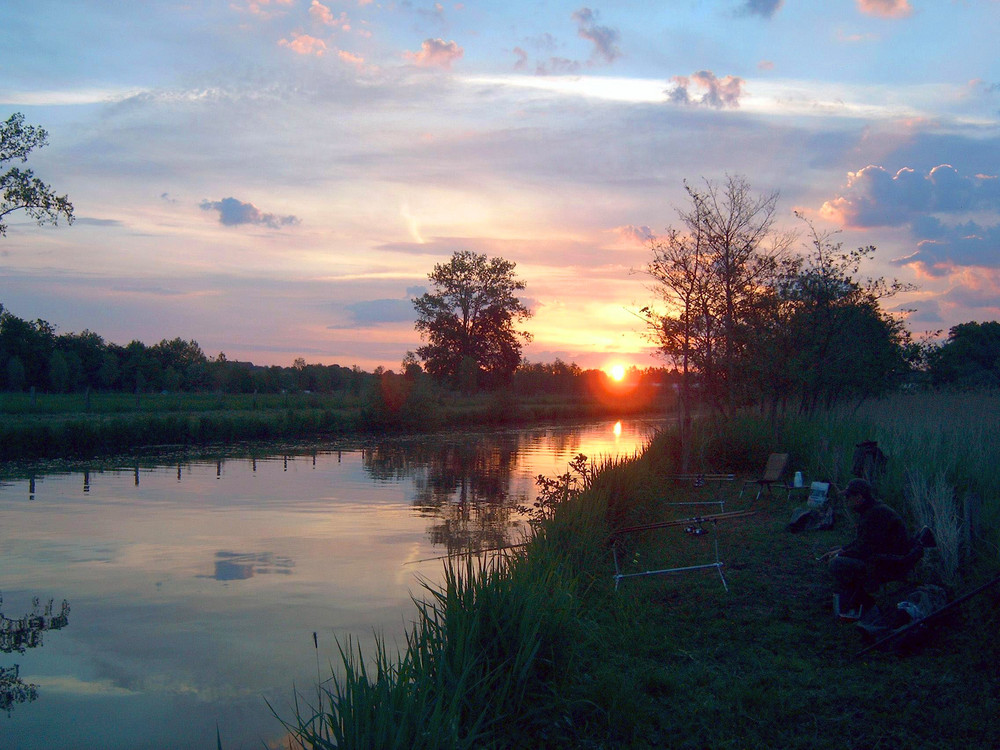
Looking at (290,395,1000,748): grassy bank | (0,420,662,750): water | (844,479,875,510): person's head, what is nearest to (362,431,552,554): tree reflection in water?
(0,420,662,750): water

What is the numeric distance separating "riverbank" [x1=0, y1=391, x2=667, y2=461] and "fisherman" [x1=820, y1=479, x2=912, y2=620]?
2508 centimetres

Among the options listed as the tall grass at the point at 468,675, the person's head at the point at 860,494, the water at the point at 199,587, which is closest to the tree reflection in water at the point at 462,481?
the water at the point at 199,587

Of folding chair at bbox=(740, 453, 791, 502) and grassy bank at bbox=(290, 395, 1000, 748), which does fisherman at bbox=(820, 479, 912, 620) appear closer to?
grassy bank at bbox=(290, 395, 1000, 748)

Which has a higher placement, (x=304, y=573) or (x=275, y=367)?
(x=275, y=367)

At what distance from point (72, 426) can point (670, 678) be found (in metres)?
25.5

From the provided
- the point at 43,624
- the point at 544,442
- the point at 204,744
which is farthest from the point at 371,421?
the point at 204,744

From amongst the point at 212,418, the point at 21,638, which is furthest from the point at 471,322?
the point at 21,638

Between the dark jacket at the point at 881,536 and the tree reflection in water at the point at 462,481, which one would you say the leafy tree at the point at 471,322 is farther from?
the dark jacket at the point at 881,536

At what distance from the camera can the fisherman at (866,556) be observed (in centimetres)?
635

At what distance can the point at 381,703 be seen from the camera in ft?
12.1

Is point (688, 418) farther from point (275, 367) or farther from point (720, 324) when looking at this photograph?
point (275, 367)

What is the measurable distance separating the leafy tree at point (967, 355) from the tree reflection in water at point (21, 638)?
2418 centimetres

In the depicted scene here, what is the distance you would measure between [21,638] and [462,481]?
13956 mm

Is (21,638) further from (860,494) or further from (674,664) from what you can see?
(860,494)
